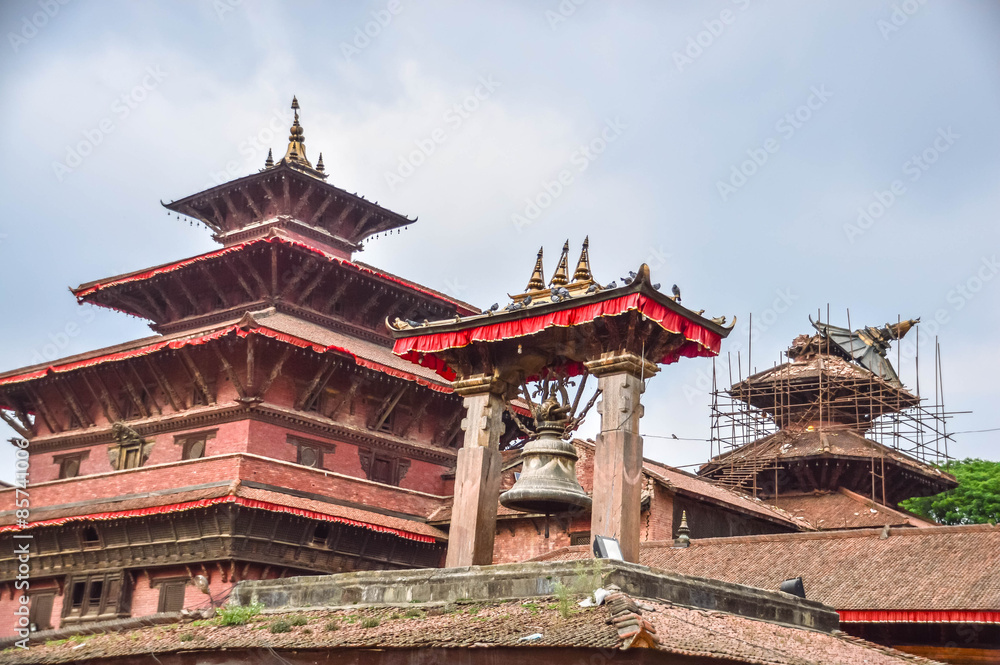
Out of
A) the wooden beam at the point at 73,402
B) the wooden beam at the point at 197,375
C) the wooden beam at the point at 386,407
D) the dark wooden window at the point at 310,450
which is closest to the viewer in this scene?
the dark wooden window at the point at 310,450

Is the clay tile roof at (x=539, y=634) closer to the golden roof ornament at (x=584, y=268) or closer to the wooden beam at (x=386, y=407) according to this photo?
the golden roof ornament at (x=584, y=268)

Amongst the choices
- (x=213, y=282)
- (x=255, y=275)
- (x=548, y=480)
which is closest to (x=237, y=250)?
(x=255, y=275)

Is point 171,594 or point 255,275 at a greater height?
point 255,275

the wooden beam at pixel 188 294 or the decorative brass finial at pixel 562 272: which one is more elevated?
the wooden beam at pixel 188 294

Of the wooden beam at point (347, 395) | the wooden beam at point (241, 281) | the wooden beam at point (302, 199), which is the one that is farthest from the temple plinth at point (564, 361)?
the wooden beam at point (302, 199)

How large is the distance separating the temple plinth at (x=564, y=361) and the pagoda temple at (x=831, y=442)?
2474cm

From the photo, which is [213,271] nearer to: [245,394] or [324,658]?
[245,394]

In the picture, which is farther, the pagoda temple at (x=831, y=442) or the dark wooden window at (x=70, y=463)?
the pagoda temple at (x=831, y=442)

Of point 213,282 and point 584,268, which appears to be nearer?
point 584,268

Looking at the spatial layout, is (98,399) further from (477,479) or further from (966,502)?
(966,502)

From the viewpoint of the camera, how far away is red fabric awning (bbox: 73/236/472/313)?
102ft

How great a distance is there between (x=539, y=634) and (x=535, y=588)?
1.08 meters

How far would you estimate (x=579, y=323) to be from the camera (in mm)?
13523

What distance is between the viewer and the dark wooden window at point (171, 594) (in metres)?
27.4
